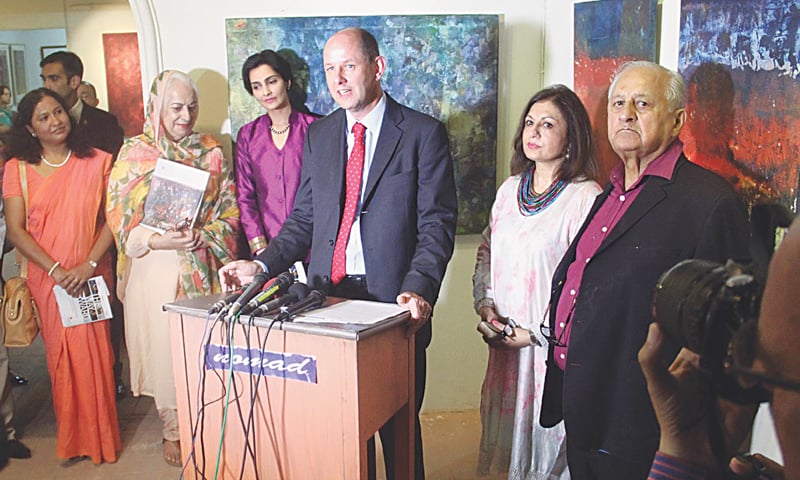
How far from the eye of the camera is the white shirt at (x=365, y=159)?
2070 millimetres

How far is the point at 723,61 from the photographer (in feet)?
5.80

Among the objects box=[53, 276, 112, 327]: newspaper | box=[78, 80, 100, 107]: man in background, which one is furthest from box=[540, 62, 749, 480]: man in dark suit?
box=[78, 80, 100, 107]: man in background

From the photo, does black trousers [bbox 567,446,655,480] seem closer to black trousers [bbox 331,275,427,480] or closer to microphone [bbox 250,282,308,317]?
black trousers [bbox 331,275,427,480]

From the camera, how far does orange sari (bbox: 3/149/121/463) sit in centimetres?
277

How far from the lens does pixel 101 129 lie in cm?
306

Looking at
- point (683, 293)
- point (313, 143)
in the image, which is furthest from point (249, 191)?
point (683, 293)

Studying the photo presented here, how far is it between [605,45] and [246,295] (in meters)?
1.80

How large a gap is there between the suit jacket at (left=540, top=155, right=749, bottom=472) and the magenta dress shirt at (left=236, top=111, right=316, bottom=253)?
1542 millimetres

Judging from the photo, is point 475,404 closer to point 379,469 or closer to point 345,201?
point 379,469

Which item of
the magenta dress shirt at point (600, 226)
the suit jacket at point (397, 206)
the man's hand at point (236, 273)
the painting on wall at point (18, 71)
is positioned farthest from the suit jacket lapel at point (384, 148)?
the painting on wall at point (18, 71)

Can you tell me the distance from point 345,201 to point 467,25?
4.23 ft

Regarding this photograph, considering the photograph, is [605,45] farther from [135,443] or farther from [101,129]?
[135,443]

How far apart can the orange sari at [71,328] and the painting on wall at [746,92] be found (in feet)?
8.28

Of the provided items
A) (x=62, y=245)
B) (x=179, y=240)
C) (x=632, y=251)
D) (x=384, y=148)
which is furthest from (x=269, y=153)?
(x=632, y=251)
